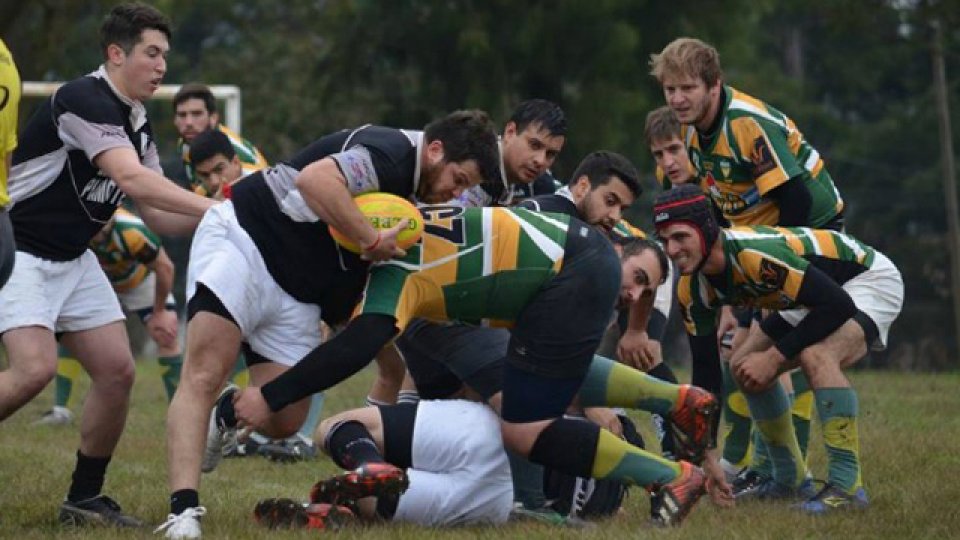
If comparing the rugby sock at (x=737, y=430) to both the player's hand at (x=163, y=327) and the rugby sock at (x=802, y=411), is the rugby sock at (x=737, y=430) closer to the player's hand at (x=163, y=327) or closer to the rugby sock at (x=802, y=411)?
the rugby sock at (x=802, y=411)

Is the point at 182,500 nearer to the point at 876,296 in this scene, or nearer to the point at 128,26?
the point at 128,26

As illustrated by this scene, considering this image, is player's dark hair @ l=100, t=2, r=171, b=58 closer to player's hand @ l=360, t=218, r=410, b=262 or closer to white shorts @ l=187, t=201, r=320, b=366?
white shorts @ l=187, t=201, r=320, b=366

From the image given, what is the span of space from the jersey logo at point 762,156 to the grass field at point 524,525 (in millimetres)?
1529

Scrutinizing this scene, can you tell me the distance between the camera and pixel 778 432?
7379mm

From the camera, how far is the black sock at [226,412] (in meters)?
6.04

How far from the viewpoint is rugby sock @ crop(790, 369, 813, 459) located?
8.32 metres

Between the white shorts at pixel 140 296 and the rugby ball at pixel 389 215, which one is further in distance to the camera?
the white shorts at pixel 140 296

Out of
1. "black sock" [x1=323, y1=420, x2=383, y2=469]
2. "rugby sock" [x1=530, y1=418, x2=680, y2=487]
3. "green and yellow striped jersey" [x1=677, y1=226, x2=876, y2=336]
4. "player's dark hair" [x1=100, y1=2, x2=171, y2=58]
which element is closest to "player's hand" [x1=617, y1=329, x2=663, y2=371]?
"green and yellow striped jersey" [x1=677, y1=226, x2=876, y2=336]

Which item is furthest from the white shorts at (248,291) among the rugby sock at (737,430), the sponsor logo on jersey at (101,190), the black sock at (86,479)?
the rugby sock at (737,430)

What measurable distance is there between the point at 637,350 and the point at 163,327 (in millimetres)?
4349

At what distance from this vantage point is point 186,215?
21.6 feet

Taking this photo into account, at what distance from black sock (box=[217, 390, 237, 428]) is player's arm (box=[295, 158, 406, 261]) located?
79 centimetres

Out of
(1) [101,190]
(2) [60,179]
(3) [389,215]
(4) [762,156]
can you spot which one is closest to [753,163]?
(4) [762,156]

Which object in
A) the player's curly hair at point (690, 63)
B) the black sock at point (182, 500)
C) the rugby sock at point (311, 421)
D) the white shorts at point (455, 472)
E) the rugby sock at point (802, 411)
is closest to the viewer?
the black sock at point (182, 500)
